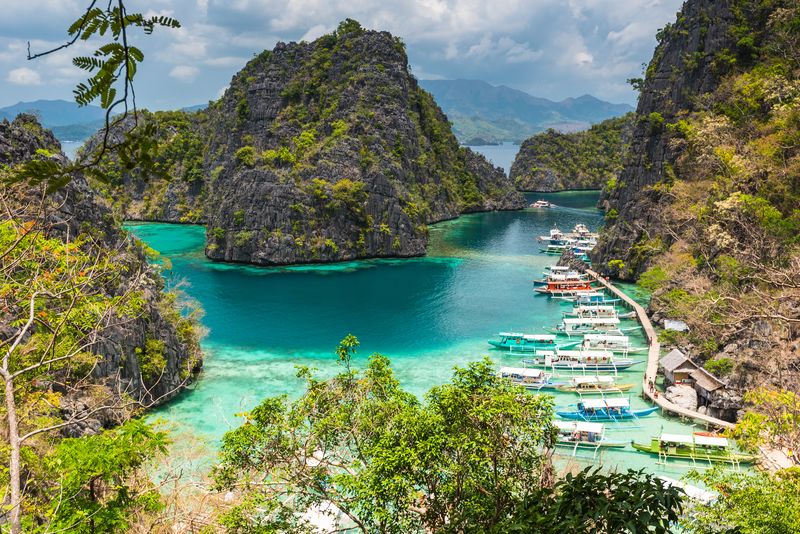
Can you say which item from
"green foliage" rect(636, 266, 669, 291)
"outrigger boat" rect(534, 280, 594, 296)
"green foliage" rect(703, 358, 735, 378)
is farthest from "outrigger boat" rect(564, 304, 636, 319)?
"green foliage" rect(703, 358, 735, 378)

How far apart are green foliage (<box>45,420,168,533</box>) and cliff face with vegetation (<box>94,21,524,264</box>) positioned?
4479 cm

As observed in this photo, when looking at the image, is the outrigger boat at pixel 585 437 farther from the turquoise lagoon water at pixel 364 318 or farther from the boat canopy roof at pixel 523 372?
the boat canopy roof at pixel 523 372

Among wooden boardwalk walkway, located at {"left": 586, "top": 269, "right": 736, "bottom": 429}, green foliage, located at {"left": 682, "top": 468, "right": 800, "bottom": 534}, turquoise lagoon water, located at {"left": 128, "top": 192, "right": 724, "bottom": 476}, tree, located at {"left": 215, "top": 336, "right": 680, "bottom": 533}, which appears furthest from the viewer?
turquoise lagoon water, located at {"left": 128, "top": 192, "right": 724, "bottom": 476}

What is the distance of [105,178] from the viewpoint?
7.65ft

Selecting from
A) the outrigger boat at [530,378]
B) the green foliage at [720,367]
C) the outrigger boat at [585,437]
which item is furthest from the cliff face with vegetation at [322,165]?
the outrigger boat at [585,437]

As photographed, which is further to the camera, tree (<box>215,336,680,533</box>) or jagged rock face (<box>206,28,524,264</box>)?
jagged rock face (<box>206,28,524,264</box>)

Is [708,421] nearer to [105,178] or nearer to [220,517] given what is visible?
[220,517]

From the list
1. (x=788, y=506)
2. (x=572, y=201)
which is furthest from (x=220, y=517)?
(x=572, y=201)

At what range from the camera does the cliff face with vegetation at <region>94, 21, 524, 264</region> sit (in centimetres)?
5888

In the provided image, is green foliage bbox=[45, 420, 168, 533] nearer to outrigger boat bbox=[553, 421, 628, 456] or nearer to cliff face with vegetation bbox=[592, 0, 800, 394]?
cliff face with vegetation bbox=[592, 0, 800, 394]

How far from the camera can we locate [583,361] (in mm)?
30750

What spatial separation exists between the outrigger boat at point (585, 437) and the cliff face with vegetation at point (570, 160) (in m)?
109

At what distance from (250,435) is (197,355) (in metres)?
19.9

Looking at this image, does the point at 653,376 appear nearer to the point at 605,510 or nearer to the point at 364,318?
the point at 364,318
